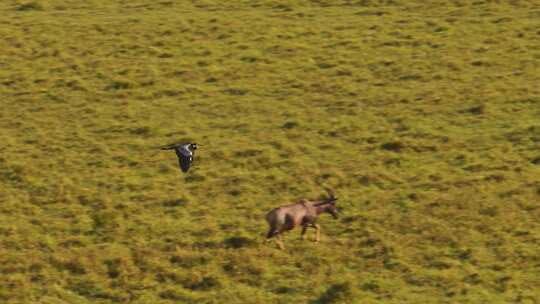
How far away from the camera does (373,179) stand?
79.8ft

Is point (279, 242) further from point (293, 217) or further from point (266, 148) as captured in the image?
point (266, 148)

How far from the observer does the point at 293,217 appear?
19562mm

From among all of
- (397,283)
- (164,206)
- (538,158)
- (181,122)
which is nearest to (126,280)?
(164,206)

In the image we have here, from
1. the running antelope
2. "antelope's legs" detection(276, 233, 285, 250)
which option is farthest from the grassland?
the running antelope

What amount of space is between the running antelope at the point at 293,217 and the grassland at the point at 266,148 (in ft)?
1.52

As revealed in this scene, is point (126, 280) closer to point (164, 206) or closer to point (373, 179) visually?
point (164, 206)

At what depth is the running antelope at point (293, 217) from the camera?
1944cm

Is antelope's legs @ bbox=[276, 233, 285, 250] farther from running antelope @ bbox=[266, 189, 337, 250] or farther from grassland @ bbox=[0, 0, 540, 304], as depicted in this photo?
grassland @ bbox=[0, 0, 540, 304]

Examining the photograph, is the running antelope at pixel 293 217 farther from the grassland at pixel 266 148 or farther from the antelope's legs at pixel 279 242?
the grassland at pixel 266 148

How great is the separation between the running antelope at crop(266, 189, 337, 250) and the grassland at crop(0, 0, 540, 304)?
0.46 m

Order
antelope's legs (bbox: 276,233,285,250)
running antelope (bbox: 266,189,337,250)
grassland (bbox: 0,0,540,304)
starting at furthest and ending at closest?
antelope's legs (bbox: 276,233,285,250), running antelope (bbox: 266,189,337,250), grassland (bbox: 0,0,540,304)

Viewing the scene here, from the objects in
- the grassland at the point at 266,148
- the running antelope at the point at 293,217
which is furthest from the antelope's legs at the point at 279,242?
the grassland at the point at 266,148

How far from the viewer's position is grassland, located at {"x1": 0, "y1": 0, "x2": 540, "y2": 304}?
19.2 metres

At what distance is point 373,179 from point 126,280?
8.57 metres
